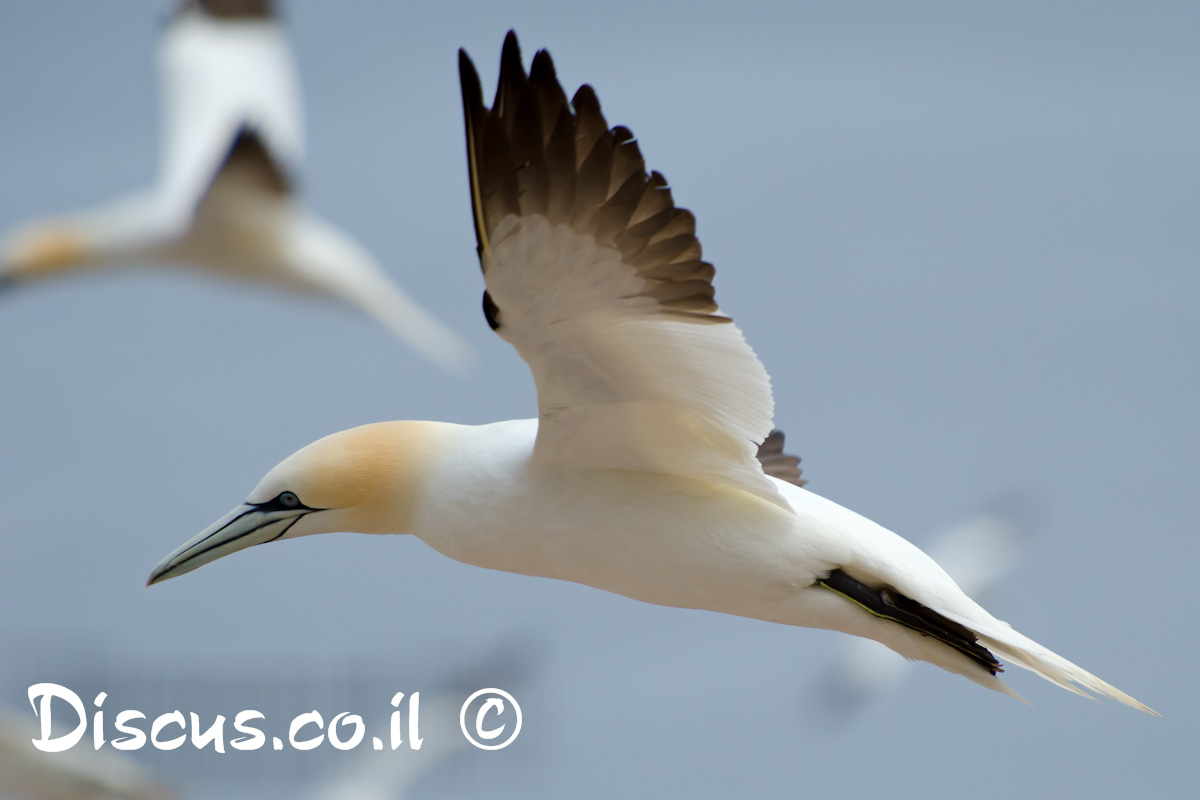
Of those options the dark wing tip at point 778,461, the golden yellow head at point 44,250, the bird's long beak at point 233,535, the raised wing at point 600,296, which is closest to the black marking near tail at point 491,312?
the raised wing at point 600,296

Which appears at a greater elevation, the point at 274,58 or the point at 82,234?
the point at 274,58

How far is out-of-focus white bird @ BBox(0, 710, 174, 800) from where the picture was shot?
7402 mm

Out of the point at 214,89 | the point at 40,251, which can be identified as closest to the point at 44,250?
the point at 40,251

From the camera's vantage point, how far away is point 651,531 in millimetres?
4340

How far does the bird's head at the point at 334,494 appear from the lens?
4551 millimetres

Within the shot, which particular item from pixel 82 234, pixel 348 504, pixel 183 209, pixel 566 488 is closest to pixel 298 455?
pixel 348 504

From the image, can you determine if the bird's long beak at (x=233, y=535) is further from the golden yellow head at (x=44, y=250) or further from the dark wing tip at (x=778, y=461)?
the golden yellow head at (x=44, y=250)

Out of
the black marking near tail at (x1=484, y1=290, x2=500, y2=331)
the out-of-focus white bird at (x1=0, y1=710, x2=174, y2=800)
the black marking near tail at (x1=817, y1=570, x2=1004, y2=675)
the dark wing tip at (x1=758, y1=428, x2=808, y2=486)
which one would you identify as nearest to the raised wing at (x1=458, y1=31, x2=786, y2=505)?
the black marking near tail at (x1=484, y1=290, x2=500, y2=331)

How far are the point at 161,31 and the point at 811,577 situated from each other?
28.1ft

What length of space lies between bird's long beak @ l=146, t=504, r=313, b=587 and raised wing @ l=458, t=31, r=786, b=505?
2.95 feet

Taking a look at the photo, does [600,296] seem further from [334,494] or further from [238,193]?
[238,193]

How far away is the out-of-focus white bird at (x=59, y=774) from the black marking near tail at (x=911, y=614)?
4.60m

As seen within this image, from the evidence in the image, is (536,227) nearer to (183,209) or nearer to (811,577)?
(811,577)

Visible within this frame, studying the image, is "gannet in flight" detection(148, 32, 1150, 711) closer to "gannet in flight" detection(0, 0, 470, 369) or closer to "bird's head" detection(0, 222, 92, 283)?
"gannet in flight" detection(0, 0, 470, 369)
